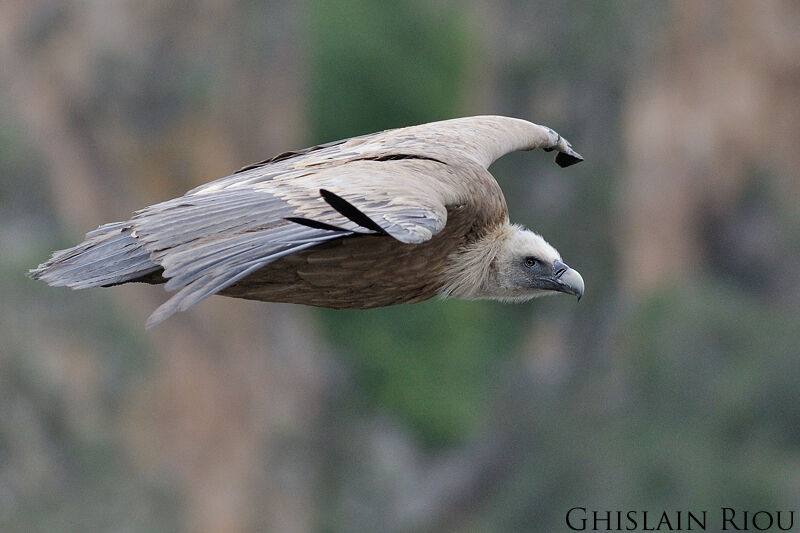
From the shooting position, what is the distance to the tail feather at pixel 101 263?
484 cm

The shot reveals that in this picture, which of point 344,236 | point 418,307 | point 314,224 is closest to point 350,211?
point 314,224

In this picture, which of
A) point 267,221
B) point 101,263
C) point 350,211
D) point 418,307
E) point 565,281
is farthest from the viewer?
point 418,307

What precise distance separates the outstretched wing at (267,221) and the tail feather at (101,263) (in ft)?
0.25

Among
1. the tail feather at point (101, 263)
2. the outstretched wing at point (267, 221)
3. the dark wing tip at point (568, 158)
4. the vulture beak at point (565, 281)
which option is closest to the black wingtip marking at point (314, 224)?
the outstretched wing at point (267, 221)

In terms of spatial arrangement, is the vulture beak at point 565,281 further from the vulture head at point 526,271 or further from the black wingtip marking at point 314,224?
the black wingtip marking at point 314,224

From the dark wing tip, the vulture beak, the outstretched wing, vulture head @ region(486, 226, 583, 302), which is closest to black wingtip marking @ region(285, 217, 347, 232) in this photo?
the outstretched wing

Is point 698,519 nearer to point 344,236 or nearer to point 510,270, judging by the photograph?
point 510,270

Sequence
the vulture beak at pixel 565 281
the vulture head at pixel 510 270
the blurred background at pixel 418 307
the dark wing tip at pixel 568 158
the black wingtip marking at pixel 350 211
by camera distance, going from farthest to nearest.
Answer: the blurred background at pixel 418 307
the dark wing tip at pixel 568 158
the vulture beak at pixel 565 281
the vulture head at pixel 510 270
the black wingtip marking at pixel 350 211

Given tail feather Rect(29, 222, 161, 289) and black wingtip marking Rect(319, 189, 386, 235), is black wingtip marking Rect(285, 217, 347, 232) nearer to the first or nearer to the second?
black wingtip marking Rect(319, 189, 386, 235)

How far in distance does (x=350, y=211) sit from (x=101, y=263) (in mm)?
1022

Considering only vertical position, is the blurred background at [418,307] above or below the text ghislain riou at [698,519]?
above

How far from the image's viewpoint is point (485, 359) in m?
27.6

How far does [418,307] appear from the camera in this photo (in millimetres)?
27953

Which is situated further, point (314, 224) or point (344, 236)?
point (344, 236)
